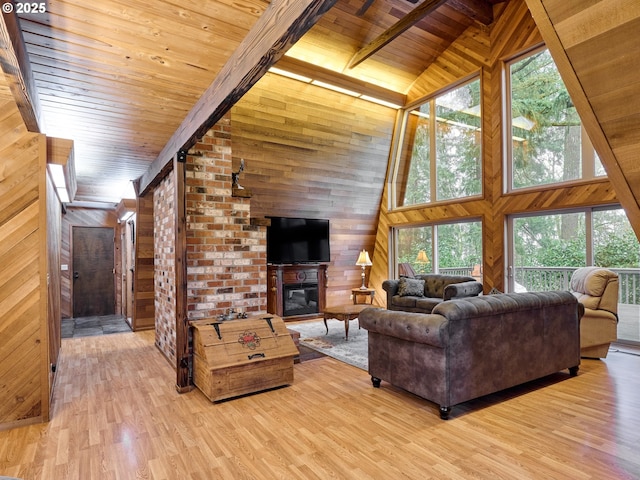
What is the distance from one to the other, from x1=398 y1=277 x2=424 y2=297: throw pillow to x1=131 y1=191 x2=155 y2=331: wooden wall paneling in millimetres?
4138

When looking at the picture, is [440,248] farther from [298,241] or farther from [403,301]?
[298,241]

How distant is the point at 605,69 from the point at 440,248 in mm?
6377

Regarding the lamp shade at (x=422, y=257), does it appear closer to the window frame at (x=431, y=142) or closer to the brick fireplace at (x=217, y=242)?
the window frame at (x=431, y=142)

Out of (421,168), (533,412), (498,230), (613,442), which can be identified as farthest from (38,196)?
(421,168)

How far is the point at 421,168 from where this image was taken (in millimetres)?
7445

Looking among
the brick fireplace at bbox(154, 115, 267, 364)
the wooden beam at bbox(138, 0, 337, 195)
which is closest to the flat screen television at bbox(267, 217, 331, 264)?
the brick fireplace at bbox(154, 115, 267, 364)

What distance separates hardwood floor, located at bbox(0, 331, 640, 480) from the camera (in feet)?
6.82

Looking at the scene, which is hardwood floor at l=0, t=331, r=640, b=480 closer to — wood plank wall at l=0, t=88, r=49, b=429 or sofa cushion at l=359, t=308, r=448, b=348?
wood plank wall at l=0, t=88, r=49, b=429

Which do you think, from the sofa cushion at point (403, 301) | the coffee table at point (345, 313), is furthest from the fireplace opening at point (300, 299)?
the coffee table at point (345, 313)

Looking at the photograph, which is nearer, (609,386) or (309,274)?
(609,386)

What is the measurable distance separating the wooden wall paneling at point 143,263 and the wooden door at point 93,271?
2644 millimetres

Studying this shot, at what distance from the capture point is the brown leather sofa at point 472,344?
2.69 metres

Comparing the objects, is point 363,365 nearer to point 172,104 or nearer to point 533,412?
point 533,412

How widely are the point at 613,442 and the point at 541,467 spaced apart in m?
0.65
